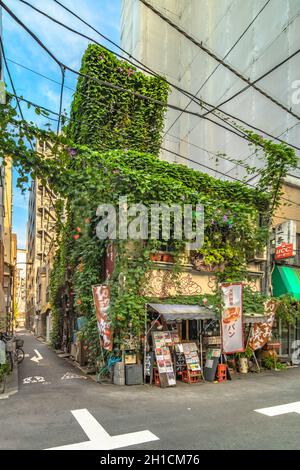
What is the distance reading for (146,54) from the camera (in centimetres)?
2830

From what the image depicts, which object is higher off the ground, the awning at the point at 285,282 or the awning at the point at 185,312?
the awning at the point at 285,282

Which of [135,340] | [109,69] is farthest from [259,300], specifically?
[109,69]

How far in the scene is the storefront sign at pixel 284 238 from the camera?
15.6 m

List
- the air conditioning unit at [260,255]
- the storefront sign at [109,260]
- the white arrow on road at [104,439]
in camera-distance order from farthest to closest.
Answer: the air conditioning unit at [260,255]
the storefront sign at [109,260]
the white arrow on road at [104,439]

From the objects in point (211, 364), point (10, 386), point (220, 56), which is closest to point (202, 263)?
point (211, 364)

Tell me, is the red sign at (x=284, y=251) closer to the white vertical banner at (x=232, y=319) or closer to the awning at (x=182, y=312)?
the white vertical banner at (x=232, y=319)

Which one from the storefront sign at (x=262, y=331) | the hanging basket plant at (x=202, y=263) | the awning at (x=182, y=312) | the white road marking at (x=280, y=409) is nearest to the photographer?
the white road marking at (x=280, y=409)

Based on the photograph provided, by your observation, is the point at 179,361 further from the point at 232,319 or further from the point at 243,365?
the point at 243,365

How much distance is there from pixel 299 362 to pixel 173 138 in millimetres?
19902

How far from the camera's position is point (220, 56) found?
2459cm

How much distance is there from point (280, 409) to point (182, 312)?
425cm

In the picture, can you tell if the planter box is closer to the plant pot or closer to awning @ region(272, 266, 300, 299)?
the plant pot

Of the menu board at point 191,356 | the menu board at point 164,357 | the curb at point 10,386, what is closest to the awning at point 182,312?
the menu board at point 164,357

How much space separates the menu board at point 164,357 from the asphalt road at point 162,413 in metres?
0.35
